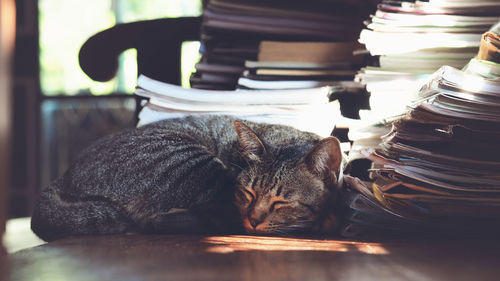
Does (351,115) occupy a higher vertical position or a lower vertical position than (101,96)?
higher

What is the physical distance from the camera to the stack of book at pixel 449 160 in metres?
1.04

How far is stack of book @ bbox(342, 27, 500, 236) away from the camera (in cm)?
→ 104

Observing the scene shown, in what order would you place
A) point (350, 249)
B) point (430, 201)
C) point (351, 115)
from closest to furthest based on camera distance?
point (350, 249) < point (430, 201) < point (351, 115)

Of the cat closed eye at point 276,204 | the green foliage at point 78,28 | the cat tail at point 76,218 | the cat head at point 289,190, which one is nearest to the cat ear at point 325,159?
the cat head at point 289,190

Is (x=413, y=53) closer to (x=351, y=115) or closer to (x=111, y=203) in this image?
(x=351, y=115)

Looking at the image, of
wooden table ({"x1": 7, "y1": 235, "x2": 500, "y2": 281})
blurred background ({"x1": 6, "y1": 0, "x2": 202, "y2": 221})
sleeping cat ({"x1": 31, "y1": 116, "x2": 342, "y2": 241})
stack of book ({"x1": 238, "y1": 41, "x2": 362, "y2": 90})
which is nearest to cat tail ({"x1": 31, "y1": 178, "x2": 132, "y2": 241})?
sleeping cat ({"x1": 31, "y1": 116, "x2": 342, "y2": 241})

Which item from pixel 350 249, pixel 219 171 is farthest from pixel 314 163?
pixel 350 249

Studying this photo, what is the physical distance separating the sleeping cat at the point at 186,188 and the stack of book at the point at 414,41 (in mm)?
239

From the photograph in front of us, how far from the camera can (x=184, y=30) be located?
5.39 feet

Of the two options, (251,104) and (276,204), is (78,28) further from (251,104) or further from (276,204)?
(276,204)

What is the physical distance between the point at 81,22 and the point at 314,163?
9.99ft

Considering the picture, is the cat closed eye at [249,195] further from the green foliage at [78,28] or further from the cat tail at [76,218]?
the green foliage at [78,28]

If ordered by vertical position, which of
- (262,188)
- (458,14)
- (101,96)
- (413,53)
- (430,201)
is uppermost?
(458,14)

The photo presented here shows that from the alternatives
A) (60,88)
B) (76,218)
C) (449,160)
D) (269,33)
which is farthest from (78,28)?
(449,160)
